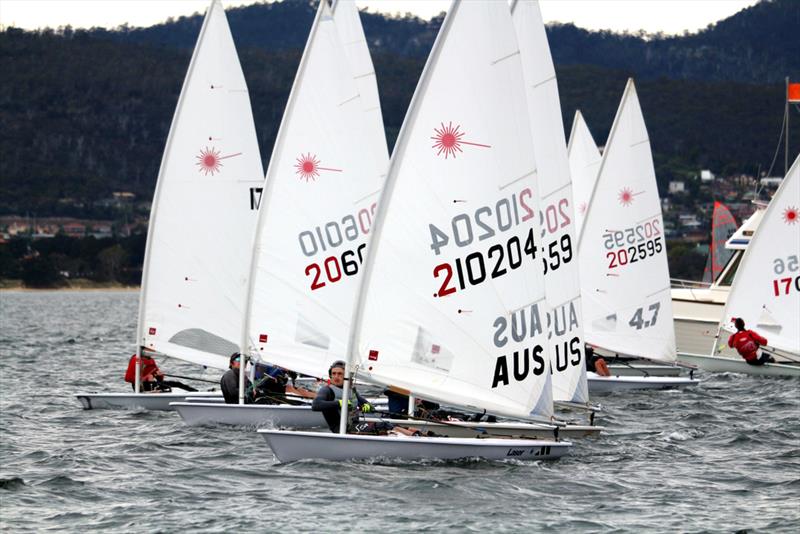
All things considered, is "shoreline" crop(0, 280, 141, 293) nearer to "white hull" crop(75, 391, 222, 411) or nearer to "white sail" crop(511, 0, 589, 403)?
"white hull" crop(75, 391, 222, 411)

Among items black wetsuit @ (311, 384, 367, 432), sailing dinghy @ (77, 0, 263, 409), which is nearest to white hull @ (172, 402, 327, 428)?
sailing dinghy @ (77, 0, 263, 409)

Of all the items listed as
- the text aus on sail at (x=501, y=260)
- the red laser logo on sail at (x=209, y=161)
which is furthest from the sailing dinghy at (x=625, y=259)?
the text aus on sail at (x=501, y=260)

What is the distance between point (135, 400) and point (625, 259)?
34.9 feet

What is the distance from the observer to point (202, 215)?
23.6 m

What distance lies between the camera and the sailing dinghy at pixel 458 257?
653 inches

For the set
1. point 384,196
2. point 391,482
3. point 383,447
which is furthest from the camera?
point 384,196

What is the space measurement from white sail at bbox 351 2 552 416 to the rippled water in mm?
1083

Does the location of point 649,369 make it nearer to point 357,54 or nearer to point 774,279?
point 774,279

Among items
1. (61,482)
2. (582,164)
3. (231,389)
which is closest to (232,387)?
(231,389)

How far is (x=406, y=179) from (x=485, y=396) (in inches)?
105

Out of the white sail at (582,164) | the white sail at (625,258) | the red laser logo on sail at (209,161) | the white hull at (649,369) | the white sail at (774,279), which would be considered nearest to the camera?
the red laser logo on sail at (209,161)

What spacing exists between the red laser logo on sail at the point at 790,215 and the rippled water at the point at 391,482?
713 centimetres

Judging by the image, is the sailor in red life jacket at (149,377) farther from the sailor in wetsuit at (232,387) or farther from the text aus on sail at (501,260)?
the text aus on sail at (501,260)

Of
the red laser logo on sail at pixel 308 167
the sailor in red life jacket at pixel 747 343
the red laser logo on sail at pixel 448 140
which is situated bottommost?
the sailor in red life jacket at pixel 747 343
